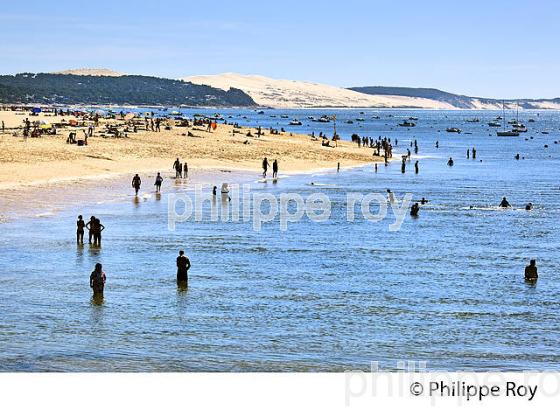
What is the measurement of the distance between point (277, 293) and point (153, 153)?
55698mm

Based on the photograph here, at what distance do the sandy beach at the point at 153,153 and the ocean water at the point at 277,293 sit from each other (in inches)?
483

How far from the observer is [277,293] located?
2947 centimetres

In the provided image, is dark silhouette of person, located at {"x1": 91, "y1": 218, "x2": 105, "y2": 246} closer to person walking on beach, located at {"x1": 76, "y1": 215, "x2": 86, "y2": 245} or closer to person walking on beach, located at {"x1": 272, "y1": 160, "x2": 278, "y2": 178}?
person walking on beach, located at {"x1": 76, "y1": 215, "x2": 86, "y2": 245}

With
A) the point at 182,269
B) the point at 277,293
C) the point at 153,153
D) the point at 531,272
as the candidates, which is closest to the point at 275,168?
the point at 153,153

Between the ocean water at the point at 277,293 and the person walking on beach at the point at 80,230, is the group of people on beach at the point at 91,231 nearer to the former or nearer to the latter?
the person walking on beach at the point at 80,230

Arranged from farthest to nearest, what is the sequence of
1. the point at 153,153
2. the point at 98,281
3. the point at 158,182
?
1. the point at 153,153
2. the point at 158,182
3. the point at 98,281

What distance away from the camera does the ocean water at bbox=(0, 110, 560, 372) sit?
888 inches

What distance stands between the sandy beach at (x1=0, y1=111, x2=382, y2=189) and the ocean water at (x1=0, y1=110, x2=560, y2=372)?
1227 cm

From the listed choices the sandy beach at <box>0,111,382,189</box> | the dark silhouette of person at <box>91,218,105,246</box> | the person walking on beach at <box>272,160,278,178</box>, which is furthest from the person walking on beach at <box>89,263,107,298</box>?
the person walking on beach at <box>272,160,278,178</box>

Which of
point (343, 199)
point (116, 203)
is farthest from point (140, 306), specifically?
point (343, 199)

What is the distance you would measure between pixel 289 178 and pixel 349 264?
128 feet

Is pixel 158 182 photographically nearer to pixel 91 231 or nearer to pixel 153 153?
pixel 91 231

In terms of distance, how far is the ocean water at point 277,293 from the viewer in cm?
2256
